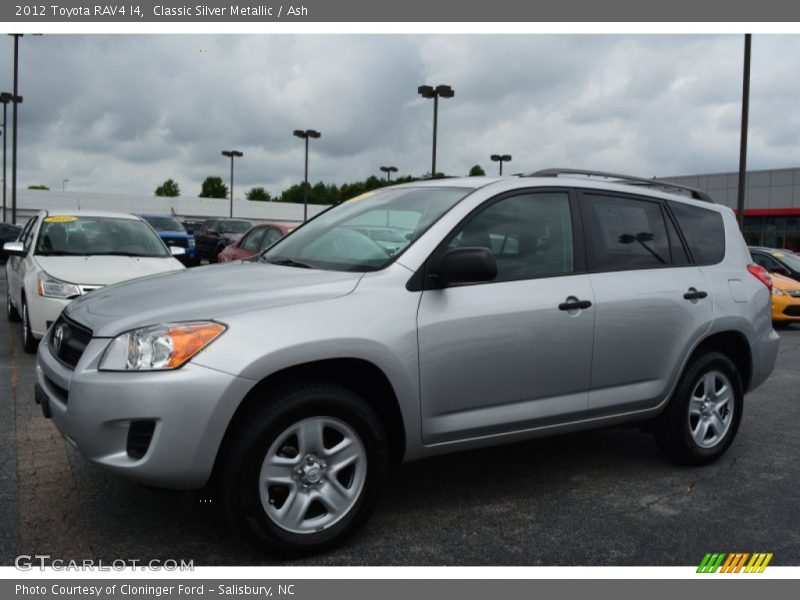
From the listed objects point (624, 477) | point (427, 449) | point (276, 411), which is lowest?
point (624, 477)

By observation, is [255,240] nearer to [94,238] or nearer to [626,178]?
[94,238]

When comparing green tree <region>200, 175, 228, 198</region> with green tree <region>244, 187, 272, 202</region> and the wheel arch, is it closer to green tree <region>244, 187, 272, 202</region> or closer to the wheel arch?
green tree <region>244, 187, 272, 202</region>

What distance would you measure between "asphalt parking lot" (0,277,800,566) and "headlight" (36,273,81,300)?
2577mm

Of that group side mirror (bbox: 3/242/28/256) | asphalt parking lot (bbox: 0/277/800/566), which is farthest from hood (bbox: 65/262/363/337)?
side mirror (bbox: 3/242/28/256)

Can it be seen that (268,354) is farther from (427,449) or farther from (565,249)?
(565,249)

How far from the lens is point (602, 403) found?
447 centimetres

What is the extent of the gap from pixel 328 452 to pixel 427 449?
A: 0.57m

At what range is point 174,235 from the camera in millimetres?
21312

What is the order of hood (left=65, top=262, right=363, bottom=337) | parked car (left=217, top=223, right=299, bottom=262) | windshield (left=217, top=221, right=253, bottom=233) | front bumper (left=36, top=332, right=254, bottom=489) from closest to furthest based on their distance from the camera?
front bumper (left=36, top=332, right=254, bottom=489) → hood (left=65, top=262, right=363, bottom=337) → parked car (left=217, top=223, right=299, bottom=262) → windshield (left=217, top=221, right=253, bottom=233)

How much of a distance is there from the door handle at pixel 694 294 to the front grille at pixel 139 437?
10.4 feet

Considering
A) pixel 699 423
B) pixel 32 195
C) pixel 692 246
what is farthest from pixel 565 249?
pixel 32 195

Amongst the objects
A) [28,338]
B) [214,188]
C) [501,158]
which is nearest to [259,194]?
[214,188]

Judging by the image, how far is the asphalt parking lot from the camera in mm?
3578

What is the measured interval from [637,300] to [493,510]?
4.73 feet
